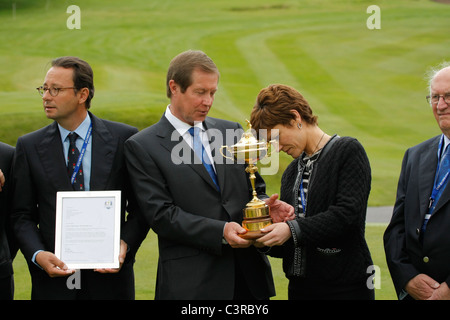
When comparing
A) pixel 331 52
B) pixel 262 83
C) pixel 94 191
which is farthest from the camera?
pixel 331 52

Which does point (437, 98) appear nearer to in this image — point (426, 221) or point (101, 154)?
point (426, 221)

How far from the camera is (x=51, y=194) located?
395cm

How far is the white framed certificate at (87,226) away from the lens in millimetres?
3742

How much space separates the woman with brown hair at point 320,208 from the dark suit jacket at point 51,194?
94cm

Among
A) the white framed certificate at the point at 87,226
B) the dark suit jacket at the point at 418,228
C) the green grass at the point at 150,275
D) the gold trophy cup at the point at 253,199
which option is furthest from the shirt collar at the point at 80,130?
the green grass at the point at 150,275

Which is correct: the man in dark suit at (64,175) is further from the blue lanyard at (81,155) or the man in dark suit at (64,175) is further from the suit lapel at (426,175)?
the suit lapel at (426,175)

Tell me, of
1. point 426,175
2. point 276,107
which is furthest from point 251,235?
point 426,175

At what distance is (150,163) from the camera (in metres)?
3.81

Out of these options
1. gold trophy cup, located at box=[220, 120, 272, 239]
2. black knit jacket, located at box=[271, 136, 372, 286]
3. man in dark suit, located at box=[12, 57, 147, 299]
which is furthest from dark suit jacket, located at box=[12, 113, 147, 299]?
black knit jacket, located at box=[271, 136, 372, 286]

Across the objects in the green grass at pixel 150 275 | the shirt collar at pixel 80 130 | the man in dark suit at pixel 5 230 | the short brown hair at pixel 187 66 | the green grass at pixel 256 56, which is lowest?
the green grass at pixel 150 275

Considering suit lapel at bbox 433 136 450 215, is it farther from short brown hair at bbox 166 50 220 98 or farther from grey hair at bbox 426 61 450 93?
short brown hair at bbox 166 50 220 98

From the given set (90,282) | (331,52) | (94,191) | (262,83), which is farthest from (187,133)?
(331,52)
